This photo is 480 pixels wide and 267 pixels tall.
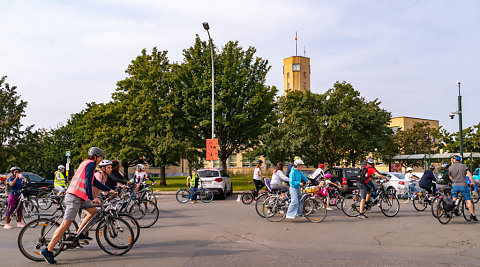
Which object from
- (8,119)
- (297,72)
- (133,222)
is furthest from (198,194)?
(297,72)

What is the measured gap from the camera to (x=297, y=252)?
7.26 metres

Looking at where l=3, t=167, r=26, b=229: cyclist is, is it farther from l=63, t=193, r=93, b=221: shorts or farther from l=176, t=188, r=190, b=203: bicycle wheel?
l=176, t=188, r=190, b=203: bicycle wheel

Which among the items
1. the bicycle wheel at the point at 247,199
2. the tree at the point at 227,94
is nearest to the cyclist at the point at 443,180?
the bicycle wheel at the point at 247,199

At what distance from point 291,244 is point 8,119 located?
131ft

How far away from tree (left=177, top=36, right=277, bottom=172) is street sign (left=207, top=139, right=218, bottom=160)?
14.0 ft

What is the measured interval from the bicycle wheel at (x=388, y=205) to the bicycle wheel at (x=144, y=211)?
6.95 metres

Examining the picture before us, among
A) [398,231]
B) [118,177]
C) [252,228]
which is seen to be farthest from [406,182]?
[118,177]

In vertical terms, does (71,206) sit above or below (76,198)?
below

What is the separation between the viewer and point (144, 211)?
11164 millimetres

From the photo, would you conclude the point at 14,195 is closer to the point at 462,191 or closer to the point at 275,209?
the point at 275,209

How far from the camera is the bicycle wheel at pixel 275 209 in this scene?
1145 centimetres

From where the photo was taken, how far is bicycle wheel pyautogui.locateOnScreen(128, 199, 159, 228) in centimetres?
1103

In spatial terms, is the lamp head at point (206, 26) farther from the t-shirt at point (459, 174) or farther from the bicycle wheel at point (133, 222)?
the bicycle wheel at point (133, 222)

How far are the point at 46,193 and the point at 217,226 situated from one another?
27.9 ft
